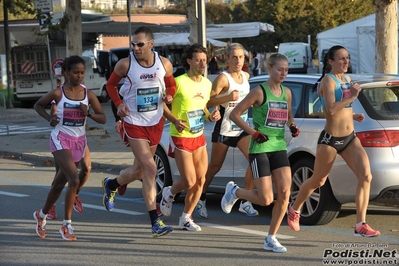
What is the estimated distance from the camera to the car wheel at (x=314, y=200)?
841 centimetres

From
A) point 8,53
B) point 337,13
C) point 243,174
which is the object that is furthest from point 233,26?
point 337,13

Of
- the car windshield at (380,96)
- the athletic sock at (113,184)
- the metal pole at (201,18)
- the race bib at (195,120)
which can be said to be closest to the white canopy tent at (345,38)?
the metal pole at (201,18)

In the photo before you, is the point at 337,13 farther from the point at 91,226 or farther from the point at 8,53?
the point at 91,226

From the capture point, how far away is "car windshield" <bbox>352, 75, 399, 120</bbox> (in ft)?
27.0

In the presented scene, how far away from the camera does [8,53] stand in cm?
3077

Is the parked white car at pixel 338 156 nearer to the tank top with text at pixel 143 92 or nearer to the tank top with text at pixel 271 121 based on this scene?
the tank top with text at pixel 271 121

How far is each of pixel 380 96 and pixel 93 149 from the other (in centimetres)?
977

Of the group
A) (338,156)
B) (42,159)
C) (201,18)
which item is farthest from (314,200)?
(42,159)

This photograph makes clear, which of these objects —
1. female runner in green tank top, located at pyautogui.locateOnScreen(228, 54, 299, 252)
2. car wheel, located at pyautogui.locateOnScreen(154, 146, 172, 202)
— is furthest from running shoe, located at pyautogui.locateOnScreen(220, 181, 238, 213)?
car wheel, located at pyautogui.locateOnScreen(154, 146, 172, 202)

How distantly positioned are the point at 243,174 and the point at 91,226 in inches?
72.4

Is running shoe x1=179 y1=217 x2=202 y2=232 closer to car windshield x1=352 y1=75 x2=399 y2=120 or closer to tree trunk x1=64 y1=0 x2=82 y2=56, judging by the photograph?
car windshield x1=352 y1=75 x2=399 y2=120

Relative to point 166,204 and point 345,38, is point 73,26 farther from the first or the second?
point 345,38

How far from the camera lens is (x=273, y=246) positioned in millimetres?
7375

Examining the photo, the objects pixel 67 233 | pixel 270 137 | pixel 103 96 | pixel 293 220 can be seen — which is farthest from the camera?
pixel 103 96
